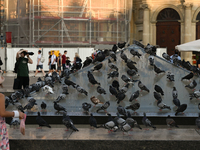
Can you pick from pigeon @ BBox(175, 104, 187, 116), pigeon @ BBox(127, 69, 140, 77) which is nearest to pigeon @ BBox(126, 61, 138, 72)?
pigeon @ BBox(127, 69, 140, 77)

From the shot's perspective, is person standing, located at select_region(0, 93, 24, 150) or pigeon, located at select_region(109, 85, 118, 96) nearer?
person standing, located at select_region(0, 93, 24, 150)

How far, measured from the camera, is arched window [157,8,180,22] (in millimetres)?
31422

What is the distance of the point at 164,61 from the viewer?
1053cm

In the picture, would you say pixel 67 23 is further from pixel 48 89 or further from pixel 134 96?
pixel 134 96

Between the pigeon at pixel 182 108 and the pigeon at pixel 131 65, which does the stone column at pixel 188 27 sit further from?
the pigeon at pixel 182 108

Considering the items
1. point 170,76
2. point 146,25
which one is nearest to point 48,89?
point 170,76

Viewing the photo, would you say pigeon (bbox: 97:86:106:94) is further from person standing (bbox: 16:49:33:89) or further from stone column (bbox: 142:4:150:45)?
stone column (bbox: 142:4:150:45)

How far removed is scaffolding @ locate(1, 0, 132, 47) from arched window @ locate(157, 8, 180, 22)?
485 centimetres

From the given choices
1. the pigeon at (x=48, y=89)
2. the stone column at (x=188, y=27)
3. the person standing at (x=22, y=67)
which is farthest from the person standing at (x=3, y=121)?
the stone column at (x=188, y=27)

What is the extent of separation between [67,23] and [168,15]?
9.32 meters

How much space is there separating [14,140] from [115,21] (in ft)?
74.9

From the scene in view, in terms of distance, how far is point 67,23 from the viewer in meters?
26.4

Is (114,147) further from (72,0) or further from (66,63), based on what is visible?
(72,0)

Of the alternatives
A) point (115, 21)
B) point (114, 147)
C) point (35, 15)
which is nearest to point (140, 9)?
point (115, 21)
